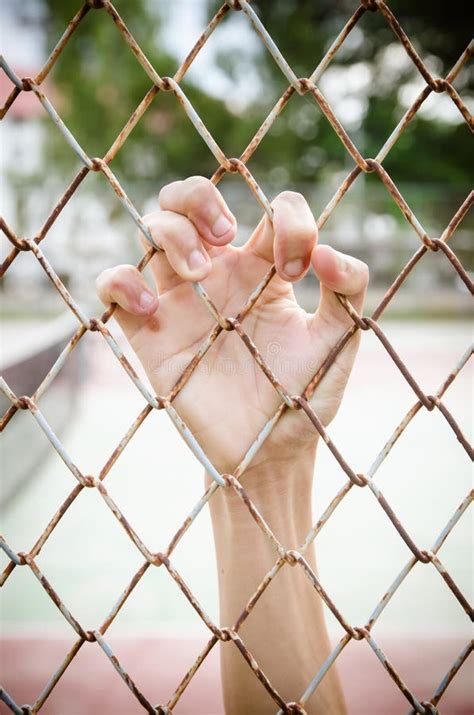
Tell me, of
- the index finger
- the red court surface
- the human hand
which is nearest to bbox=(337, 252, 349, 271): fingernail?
the human hand

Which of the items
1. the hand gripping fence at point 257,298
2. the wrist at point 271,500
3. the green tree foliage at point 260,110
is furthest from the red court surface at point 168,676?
the green tree foliage at point 260,110

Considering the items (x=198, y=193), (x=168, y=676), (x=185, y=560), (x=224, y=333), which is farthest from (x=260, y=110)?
(x=198, y=193)

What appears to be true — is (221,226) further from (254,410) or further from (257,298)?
(254,410)

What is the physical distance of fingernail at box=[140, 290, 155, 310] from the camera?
3.05 ft

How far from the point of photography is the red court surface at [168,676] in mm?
2105

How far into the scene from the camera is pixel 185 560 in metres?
3.63

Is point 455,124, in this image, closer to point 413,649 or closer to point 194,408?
point 413,649

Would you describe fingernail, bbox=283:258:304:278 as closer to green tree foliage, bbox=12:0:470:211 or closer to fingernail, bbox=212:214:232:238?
fingernail, bbox=212:214:232:238

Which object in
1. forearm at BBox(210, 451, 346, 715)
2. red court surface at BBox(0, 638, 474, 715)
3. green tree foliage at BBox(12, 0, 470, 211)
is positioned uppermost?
green tree foliage at BBox(12, 0, 470, 211)

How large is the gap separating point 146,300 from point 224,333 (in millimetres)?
158

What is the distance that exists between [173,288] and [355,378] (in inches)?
289

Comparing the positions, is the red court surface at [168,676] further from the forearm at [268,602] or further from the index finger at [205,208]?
the index finger at [205,208]

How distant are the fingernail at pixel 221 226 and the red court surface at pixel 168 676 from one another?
5.17 feet

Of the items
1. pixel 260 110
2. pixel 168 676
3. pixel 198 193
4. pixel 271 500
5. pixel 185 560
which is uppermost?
pixel 260 110
